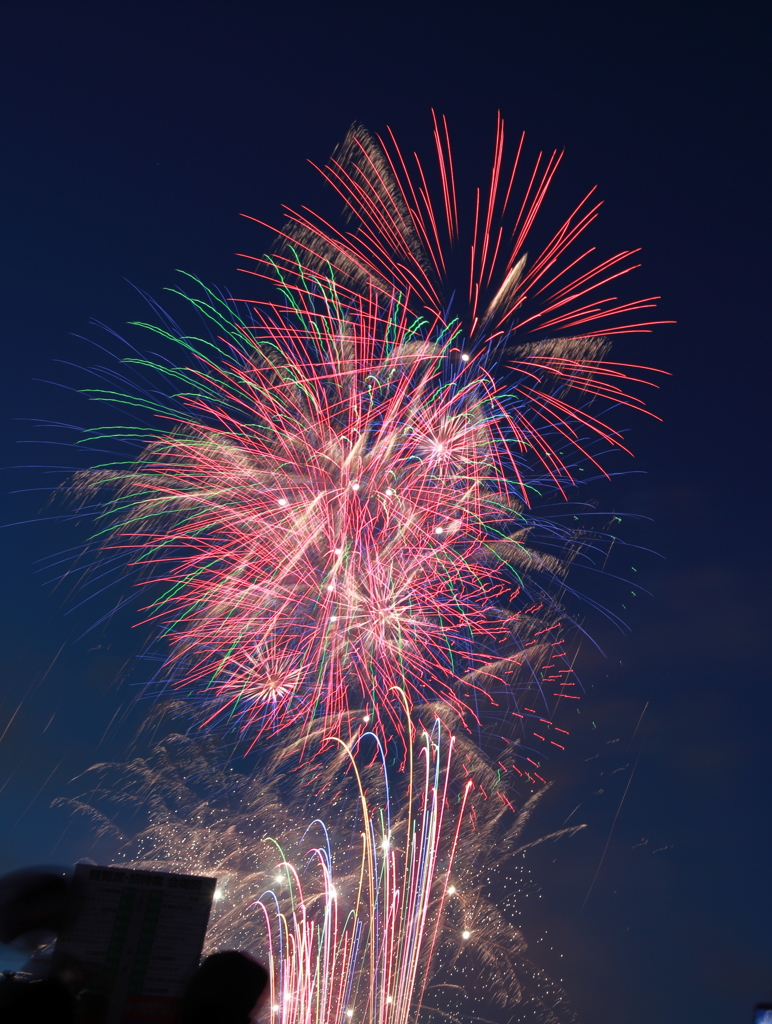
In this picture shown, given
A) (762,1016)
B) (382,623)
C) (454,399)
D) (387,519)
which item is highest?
(454,399)

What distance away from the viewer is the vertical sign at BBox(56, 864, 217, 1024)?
5750 millimetres

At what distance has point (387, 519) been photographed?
20.9 metres

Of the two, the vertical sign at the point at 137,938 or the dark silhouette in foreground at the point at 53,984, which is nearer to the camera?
the dark silhouette in foreground at the point at 53,984

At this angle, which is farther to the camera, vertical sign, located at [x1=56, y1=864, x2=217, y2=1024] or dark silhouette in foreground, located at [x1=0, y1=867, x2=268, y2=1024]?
vertical sign, located at [x1=56, y1=864, x2=217, y2=1024]

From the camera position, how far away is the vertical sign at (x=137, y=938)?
5.75 metres

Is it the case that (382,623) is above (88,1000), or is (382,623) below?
above

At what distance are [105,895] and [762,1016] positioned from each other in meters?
22.6

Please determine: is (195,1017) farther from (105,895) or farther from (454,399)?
(454,399)

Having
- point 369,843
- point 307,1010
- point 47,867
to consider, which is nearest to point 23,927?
point 47,867

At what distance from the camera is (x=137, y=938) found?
5.91 m

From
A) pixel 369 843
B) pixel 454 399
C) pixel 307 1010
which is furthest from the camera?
pixel 307 1010

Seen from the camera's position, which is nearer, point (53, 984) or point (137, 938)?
point (53, 984)

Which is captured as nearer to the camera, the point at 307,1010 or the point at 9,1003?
the point at 9,1003

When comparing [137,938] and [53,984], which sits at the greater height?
[53,984]
